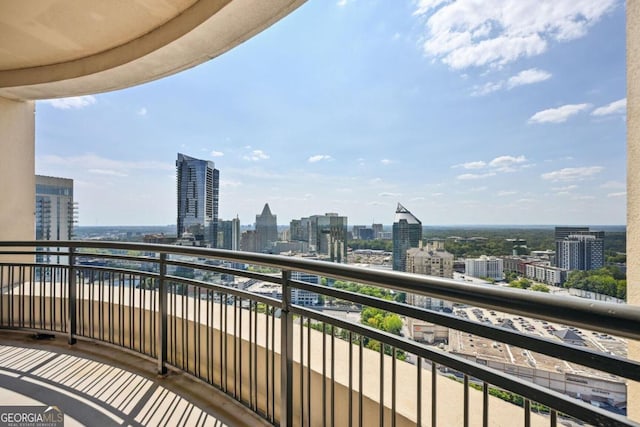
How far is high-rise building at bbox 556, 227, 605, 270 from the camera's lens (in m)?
1.88

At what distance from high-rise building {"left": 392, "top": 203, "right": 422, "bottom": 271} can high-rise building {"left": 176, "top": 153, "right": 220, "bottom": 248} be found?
2.48 metres

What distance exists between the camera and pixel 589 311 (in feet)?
2.34

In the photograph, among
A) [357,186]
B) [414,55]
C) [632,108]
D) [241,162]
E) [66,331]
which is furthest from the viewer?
[241,162]

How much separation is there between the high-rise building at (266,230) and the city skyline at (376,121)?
A: 258 millimetres

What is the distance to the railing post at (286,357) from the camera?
1.71 metres

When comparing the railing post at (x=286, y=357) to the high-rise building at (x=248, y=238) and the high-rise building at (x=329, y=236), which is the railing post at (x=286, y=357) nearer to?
the high-rise building at (x=329, y=236)

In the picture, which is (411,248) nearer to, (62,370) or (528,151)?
(62,370)

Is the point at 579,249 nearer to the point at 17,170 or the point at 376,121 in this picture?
the point at 17,170

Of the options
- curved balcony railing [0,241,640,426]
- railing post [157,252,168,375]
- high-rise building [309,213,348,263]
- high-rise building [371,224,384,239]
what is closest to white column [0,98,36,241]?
curved balcony railing [0,241,640,426]

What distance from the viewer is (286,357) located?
1.76 meters

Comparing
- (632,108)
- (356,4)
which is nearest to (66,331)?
(632,108)

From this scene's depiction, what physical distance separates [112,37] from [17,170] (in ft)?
9.57

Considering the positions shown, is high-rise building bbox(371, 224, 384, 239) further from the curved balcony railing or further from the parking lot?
the parking lot

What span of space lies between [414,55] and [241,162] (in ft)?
27.1
